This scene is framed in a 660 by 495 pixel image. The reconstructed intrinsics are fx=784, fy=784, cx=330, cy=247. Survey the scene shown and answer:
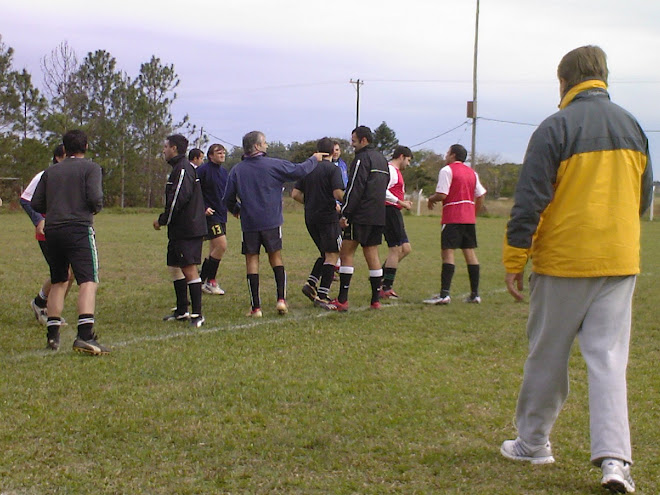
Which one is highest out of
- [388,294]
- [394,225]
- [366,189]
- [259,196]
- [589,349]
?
[366,189]

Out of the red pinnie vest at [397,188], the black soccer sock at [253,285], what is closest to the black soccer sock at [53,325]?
the black soccer sock at [253,285]

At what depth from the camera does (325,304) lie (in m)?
8.89

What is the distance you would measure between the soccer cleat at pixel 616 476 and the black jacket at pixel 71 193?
4.46m

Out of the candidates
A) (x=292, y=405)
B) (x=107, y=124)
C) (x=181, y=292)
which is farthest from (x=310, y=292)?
(x=107, y=124)

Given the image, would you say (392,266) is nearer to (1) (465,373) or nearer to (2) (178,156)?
(2) (178,156)

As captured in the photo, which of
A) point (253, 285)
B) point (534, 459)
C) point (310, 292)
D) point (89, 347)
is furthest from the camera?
point (310, 292)

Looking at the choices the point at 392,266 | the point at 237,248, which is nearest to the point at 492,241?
the point at 237,248

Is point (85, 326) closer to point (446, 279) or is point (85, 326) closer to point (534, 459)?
Answer: point (534, 459)

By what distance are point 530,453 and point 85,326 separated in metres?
3.85

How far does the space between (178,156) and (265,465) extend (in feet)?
14.3

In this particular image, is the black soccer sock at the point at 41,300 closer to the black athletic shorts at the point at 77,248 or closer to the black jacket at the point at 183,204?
the black jacket at the point at 183,204

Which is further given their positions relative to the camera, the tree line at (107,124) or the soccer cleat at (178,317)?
the tree line at (107,124)

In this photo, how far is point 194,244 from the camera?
25.6 feet

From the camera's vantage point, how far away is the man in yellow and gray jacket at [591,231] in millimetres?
3686
